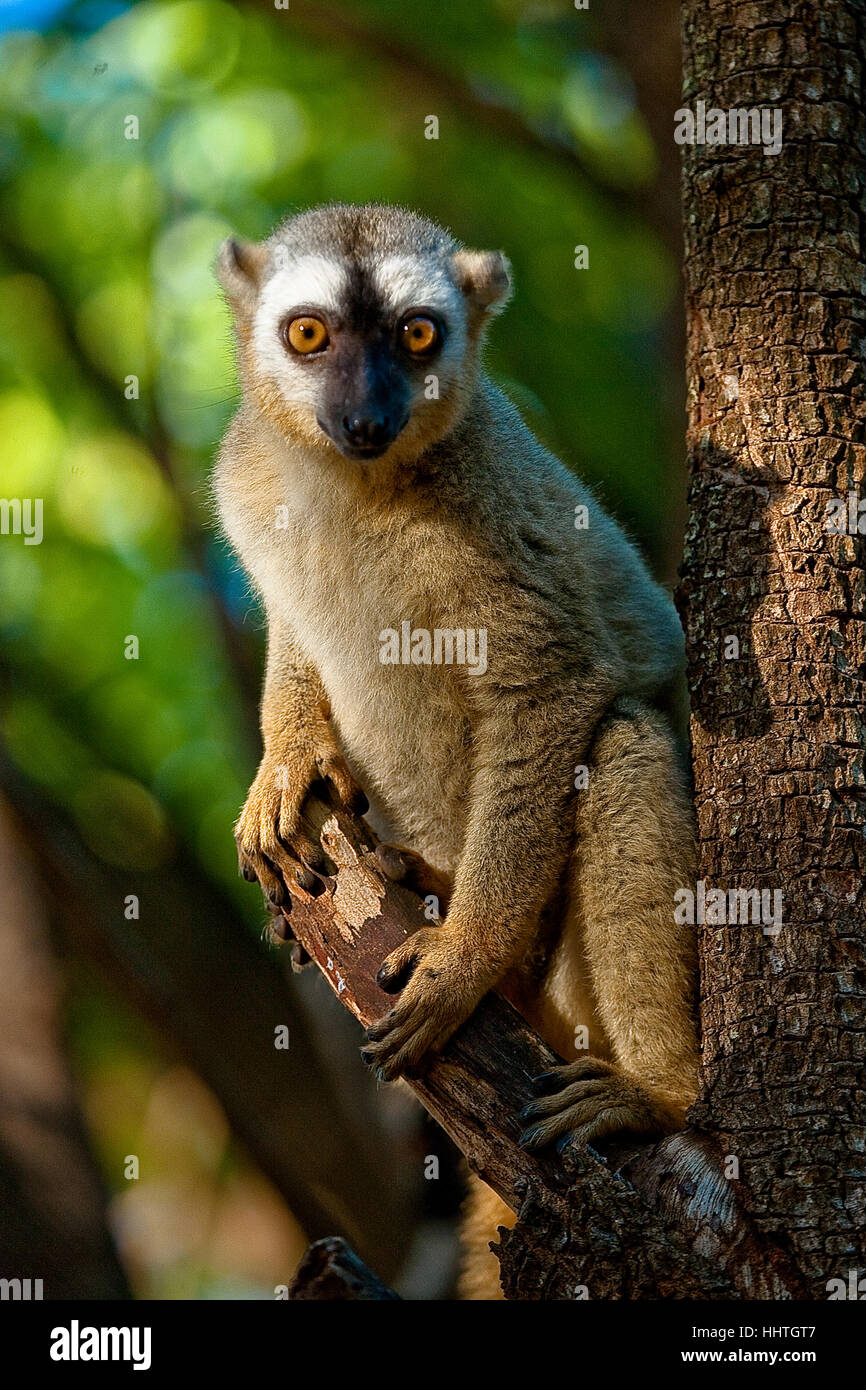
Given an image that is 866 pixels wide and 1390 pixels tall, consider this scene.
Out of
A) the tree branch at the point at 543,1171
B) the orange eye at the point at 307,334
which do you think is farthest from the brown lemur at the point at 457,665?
the tree branch at the point at 543,1171

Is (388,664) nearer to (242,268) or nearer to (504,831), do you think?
(504,831)

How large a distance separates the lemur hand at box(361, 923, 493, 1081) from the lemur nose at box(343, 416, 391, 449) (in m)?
2.14

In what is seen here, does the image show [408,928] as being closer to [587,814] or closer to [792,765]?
[587,814]

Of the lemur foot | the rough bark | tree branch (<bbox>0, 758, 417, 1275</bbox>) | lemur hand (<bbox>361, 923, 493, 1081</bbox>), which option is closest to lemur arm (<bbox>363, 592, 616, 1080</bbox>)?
lemur hand (<bbox>361, 923, 493, 1081</bbox>)

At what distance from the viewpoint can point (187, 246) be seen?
12.0 m

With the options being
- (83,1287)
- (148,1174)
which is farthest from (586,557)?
(148,1174)

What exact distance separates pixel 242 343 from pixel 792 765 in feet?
10.9

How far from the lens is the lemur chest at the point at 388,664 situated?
614 centimetres

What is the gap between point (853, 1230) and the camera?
463cm

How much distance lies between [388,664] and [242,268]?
6.76 feet

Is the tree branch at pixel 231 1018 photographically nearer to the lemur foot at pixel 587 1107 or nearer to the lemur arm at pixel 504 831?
the lemur arm at pixel 504 831

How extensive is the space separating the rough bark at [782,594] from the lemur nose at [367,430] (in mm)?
1325

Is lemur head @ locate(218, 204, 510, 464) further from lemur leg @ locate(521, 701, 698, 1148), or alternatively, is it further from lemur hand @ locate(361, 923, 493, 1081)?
lemur hand @ locate(361, 923, 493, 1081)

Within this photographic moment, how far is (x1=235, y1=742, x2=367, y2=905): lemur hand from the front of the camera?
252 inches
